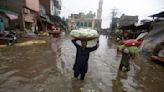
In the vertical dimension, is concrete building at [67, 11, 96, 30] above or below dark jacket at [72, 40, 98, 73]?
above

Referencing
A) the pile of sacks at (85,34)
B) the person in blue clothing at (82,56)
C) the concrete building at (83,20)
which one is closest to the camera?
the pile of sacks at (85,34)

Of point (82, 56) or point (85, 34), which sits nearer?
point (85, 34)

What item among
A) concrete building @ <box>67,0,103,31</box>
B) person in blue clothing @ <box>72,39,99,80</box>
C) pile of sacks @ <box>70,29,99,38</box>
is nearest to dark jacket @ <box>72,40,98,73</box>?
person in blue clothing @ <box>72,39,99,80</box>

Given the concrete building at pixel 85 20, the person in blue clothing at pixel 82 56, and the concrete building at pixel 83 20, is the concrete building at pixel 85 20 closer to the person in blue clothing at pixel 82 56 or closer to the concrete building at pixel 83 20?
the concrete building at pixel 83 20

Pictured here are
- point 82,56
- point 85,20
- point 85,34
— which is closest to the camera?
point 85,34

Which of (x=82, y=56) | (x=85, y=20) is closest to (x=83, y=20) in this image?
(x=85, y=20)

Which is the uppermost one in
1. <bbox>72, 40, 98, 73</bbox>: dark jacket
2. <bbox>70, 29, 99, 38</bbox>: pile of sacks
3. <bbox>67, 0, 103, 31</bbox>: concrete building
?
<bbox>67, 0, 103, 31</bbox>: concrete building

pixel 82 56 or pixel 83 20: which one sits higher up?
pixel 83 20

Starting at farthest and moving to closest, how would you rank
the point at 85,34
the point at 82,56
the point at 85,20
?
the point at 85,20, the point at 82,56, the point at 85,34

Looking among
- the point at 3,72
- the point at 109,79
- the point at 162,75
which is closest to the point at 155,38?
the point at 162,75

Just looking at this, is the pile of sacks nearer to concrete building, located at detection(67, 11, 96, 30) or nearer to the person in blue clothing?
the person in blue clothing

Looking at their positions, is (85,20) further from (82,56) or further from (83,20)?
(82,56)

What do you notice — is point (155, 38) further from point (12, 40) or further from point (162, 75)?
point (12, 40)

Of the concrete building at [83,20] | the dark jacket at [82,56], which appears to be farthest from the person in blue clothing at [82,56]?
the concrete building at [83,20]
